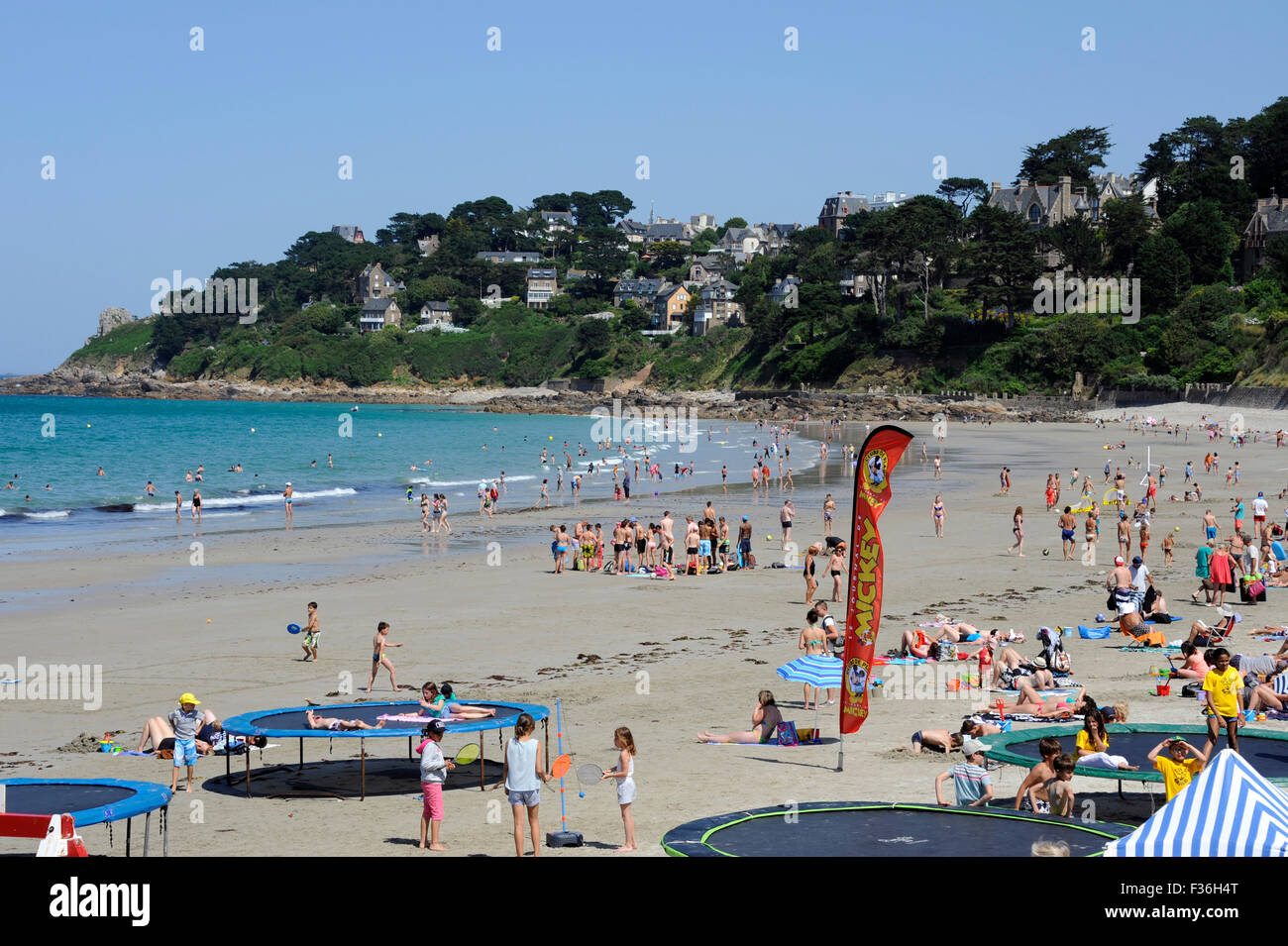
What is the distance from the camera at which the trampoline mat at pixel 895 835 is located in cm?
831

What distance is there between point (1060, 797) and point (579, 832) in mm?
3867

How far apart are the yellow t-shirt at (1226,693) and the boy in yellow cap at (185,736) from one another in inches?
380

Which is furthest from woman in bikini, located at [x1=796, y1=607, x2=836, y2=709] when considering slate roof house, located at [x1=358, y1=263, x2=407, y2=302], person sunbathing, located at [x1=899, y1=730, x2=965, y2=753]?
slate roof house, located at [x1=358, y1=263, x2=407, y2=302]

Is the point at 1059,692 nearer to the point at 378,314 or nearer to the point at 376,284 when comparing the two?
the point at 378,314

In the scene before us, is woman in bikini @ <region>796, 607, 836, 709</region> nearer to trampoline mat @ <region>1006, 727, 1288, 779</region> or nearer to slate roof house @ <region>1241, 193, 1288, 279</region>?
trampoline mat @ <region>1006, 727, 1288, 779</region>

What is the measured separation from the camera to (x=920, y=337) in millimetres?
105625

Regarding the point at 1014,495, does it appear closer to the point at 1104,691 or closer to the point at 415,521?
the point at 415,521

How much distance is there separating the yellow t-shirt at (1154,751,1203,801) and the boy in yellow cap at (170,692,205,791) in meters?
8.69

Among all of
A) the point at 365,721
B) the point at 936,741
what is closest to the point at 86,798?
the point at 365,721

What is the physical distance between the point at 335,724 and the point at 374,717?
686 millimetres

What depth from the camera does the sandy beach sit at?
11188 mm
